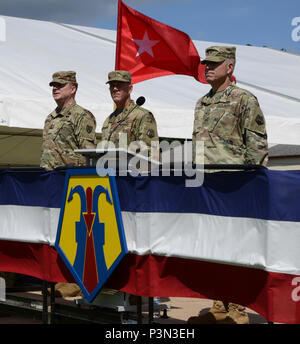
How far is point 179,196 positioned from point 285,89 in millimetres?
7273

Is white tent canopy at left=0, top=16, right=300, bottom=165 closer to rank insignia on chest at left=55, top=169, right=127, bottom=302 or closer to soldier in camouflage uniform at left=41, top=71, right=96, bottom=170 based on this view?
soldier in camouflage uniform at left=41, top=71, right=96, bottom=170

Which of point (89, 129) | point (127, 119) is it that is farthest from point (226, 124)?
point (89, 129)

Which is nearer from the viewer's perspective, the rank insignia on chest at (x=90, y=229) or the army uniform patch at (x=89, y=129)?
the rank insignia on chest at (x=90, y=229)

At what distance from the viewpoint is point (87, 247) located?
485 cm

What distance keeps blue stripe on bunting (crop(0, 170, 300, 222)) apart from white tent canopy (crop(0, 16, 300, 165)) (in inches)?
122

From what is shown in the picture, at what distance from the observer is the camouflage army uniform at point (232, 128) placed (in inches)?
187

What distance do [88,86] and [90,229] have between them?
16.3 feet

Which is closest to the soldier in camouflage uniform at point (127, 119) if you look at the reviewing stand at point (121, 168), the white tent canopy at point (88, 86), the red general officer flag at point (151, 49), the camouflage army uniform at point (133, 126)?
the camouflage army uniform at point (133, 126)

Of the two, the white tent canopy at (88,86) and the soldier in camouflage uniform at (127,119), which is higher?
the white tent canopy at (88,86)

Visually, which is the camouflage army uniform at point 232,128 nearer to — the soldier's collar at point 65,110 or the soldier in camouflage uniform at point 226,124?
the soldier in camouflage uniform at point 226,124

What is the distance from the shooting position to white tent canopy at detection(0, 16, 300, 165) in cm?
845

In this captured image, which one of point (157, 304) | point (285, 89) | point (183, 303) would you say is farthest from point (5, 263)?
point (285, 89)

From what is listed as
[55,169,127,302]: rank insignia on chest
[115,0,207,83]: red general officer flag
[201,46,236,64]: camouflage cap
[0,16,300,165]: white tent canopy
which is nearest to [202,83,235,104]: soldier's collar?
[201,46,236,64]: camouflage cap

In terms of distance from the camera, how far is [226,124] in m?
4.89
